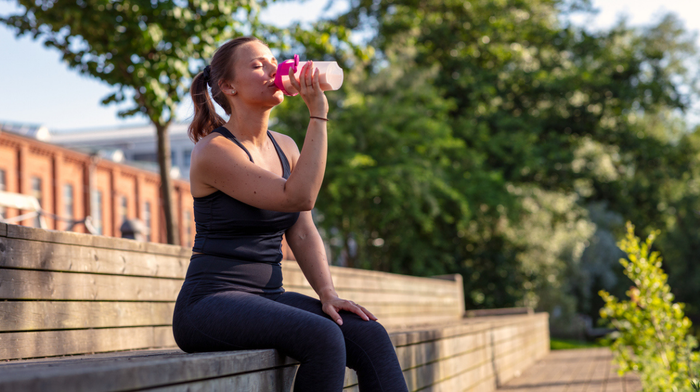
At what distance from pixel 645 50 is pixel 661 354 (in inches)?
620

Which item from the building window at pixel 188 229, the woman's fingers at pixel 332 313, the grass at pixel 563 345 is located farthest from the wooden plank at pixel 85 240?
the building window at pixel 188 229

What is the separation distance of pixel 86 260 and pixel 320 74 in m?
1.73

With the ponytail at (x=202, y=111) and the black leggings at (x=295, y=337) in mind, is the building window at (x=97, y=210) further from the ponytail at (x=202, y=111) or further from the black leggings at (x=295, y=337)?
the black leggings at (x=295, y=337)

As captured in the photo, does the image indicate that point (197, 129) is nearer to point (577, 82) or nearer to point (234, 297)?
point (234, 297)

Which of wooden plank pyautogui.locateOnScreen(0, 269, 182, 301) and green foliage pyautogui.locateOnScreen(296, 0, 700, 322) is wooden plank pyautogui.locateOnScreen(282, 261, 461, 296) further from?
green foliage pyautogui.locateOnScreen(296, 0, 700, 322)

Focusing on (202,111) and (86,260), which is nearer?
(202,111)

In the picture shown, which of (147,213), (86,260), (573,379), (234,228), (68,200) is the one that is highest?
(68,200)

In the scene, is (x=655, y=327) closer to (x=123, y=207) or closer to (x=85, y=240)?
(x=85, y=240)

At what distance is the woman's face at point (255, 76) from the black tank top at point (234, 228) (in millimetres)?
192

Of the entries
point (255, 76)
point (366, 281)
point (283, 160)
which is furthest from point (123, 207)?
point (255, 76)

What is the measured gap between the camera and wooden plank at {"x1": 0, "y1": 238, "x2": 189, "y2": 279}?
291cm

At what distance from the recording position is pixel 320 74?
2283mm

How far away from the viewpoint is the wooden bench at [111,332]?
1658 mm

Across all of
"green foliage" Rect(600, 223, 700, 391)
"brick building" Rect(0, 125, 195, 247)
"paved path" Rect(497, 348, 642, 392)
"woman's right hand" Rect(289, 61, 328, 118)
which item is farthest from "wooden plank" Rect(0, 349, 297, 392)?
"brick building" Rect(0, 125, 195, 247)
